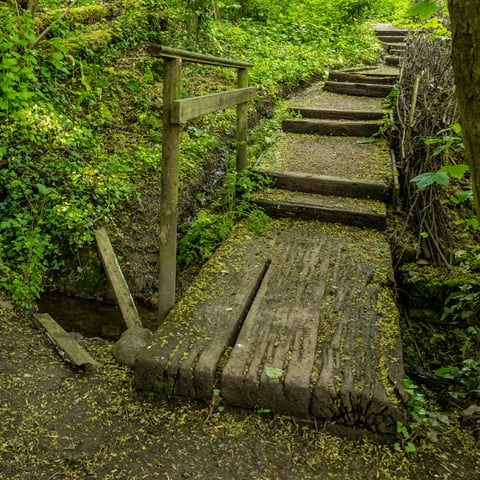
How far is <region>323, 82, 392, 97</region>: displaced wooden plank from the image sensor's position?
7926 mm

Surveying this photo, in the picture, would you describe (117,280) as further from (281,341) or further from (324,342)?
(324,342)

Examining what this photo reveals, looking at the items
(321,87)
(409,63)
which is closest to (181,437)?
(409,63)

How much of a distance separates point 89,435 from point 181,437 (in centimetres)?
48

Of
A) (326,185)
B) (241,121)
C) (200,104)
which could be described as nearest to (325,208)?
(326,185)

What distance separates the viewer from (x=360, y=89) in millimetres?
8109

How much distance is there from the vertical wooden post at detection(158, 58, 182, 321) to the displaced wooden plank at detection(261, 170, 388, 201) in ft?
7.30

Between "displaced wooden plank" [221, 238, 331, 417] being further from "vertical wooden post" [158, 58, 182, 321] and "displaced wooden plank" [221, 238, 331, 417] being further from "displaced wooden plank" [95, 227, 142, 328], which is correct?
"displaced wooden plank" [95, 227, 142, 328]

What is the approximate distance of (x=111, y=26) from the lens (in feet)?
21.7

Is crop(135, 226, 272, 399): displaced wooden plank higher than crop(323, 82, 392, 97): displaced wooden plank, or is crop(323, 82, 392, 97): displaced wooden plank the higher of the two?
crop(323, 82, 392, 97): displaced wooden plank

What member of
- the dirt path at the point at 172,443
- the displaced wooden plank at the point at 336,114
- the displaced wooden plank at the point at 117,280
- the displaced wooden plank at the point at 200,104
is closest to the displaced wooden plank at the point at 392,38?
the displaced wooden plank at the point at 336,114

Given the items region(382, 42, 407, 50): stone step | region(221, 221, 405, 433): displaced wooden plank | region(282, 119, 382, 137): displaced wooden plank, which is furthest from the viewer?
region(382, 42, 407, 50): stone step

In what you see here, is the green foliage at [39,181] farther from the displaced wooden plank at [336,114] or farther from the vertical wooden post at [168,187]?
the displaced wooden plank at [336,114]

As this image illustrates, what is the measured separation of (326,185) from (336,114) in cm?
235

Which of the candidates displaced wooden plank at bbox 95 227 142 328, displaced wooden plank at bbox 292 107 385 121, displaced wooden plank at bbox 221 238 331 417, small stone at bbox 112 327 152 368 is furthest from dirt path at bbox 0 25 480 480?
displaced wooden plank at bbox 292 107 385 121
